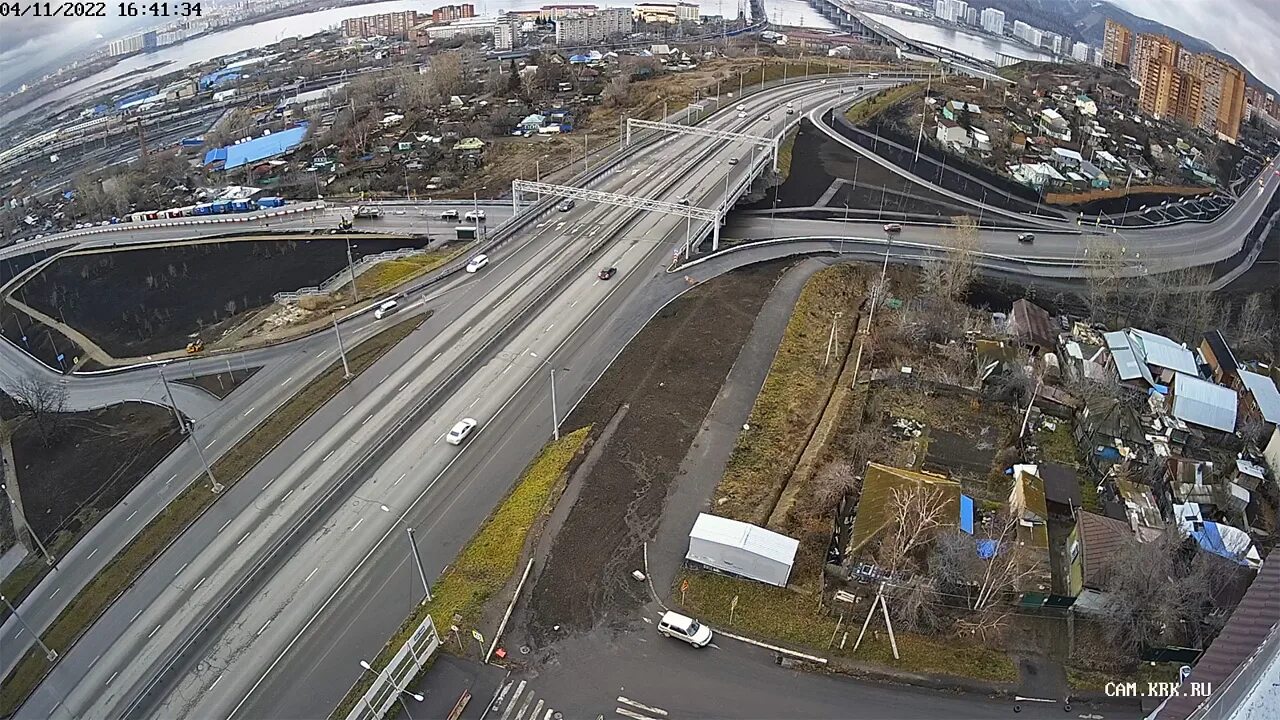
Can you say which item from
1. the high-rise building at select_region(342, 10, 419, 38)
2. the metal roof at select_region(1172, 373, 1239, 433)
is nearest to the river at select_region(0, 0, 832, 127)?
the high-rise building at select_region(342, 10, 419, 38)

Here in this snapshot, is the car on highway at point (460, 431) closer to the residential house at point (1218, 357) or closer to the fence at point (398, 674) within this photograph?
the fence at point (398, 674)

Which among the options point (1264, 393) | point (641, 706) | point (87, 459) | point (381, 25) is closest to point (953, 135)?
point (1264, 393)

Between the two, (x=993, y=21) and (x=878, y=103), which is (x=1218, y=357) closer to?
(x=878, y=103)

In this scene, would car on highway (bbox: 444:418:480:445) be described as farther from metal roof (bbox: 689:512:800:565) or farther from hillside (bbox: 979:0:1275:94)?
hillside (bbox: 979:0:1275:94)

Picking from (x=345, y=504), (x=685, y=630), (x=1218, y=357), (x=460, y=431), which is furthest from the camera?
(x=1218, y=357)

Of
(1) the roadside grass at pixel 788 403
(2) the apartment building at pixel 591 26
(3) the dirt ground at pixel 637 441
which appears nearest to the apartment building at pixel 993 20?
(2) the apartment building at pixel 591 26

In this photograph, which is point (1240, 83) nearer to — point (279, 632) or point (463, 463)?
point (463, 463)

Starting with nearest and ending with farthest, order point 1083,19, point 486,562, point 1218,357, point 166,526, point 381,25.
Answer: point 486,562 → point 166,526 → point 1218,357 → point 1083,19 → point 381,25
